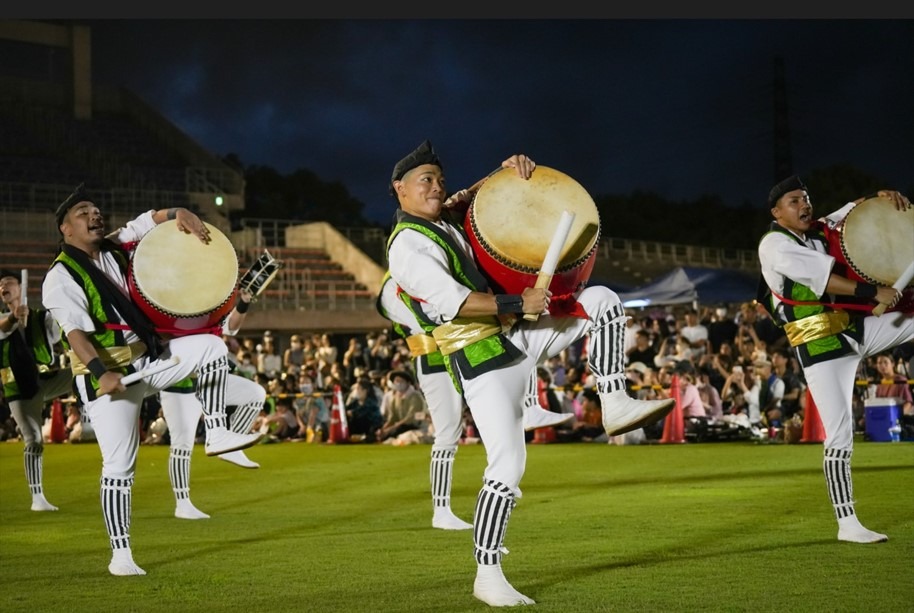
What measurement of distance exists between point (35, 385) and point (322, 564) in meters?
5.07

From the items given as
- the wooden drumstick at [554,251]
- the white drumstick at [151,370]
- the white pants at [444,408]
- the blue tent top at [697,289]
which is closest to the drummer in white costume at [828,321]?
the wooden drumstick at [554,251]

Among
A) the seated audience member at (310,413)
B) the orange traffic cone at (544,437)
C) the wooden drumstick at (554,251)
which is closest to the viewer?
the wooden drumstick at (554,251)

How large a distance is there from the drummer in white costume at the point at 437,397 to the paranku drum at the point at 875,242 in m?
2.89

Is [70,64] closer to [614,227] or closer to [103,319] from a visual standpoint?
[614,227]

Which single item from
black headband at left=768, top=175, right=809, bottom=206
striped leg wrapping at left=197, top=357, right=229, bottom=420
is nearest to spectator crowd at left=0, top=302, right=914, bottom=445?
striped leg wrapping at left=197, top=357, right=229, bottom=420

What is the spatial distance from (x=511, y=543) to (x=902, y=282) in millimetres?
2878

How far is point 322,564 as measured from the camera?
7.15m

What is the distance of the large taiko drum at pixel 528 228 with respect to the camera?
5.81 meters

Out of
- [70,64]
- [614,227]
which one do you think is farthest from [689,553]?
[614,227]

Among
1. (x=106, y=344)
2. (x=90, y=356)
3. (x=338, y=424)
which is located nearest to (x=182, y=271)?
(x=106, y=344)

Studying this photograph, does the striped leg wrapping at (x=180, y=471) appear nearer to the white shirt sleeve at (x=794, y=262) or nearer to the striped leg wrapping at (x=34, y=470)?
the striped leg wrapping at (x=34, y=470)

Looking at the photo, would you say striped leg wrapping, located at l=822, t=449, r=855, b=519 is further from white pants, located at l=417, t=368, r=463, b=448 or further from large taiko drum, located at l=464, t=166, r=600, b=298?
white pants, located at l=417, t=368, r=463, b=448

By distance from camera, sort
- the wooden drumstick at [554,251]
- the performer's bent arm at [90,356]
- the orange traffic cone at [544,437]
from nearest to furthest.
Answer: the wooden drumstick at [554,251]
the performer's bent arm at [90,356]
the orange traffic cone at [544,437]

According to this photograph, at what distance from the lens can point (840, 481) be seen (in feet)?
23.7
